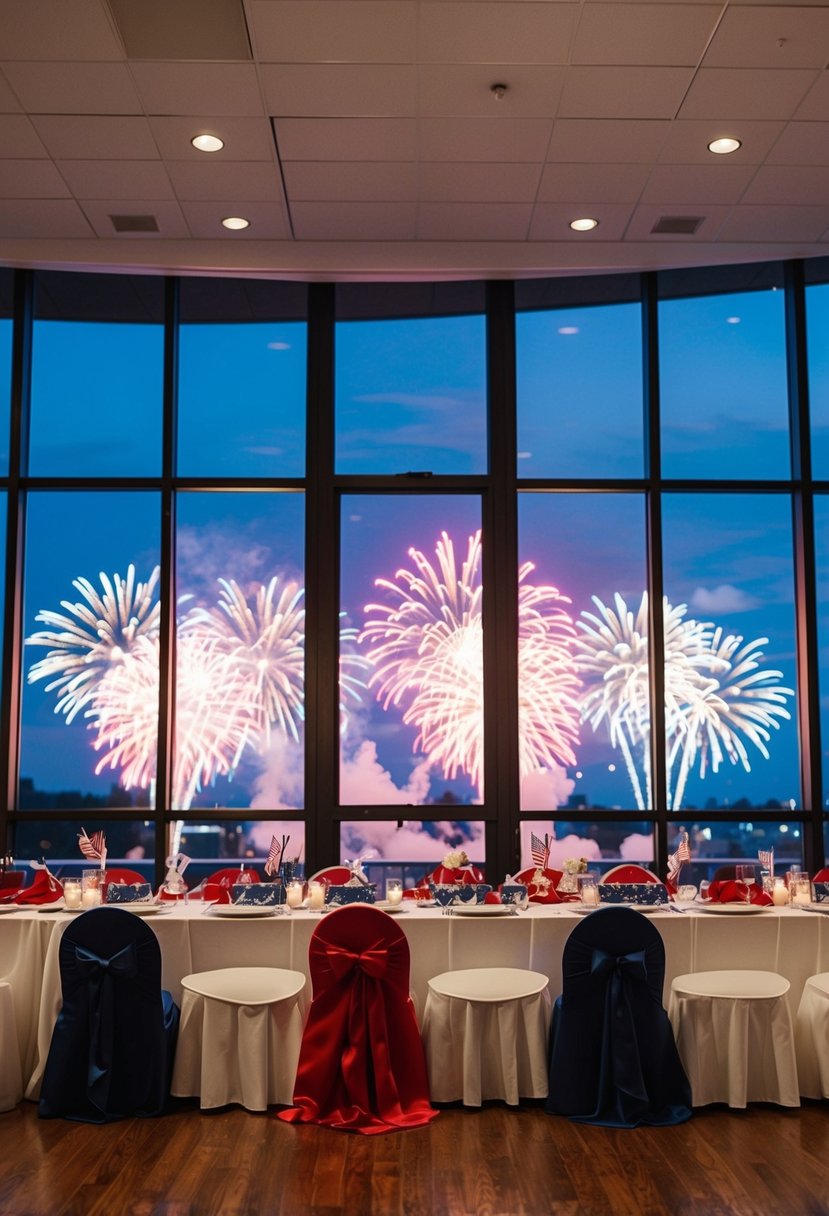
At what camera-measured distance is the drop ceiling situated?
469cm

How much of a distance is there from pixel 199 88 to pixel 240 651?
3.28m

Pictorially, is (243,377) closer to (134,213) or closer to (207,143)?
(134,213)

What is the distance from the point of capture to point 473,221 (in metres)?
6.60

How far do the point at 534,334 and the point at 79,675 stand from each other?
353cm

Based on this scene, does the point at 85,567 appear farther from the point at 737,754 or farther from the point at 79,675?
the point at 737,754

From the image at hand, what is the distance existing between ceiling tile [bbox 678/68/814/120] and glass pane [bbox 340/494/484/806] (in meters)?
2.76

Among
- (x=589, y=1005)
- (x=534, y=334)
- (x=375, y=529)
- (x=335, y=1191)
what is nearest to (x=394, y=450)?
(x=375, y=529)

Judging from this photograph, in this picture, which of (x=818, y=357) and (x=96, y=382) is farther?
(x=818, y=357)

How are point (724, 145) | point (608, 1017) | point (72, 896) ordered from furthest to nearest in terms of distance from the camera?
1. point (724, 145)
2. point (72, 896)
3. point (608, 1017)

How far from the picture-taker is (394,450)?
7.43m

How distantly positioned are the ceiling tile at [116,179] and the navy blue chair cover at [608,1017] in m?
4.17

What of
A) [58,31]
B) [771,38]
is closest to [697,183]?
[771,38]

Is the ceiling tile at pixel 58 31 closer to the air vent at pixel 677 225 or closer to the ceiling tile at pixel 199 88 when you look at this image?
the ceiling tile at pixel 199 88

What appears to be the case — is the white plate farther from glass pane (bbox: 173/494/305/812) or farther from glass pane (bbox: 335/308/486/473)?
glass pane (bbox: 335/308/486/473)
